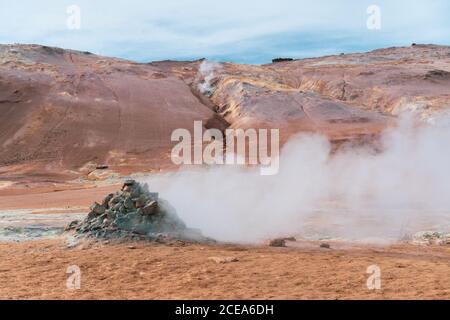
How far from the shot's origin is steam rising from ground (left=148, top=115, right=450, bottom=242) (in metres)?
12.8

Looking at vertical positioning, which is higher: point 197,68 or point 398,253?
point 197,68

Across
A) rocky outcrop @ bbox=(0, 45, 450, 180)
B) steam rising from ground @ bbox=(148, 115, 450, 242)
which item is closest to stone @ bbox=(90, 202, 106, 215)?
steam rising from ground @ bbox=(148, 115, 450, 242)

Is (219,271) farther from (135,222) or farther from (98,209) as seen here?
(98,209)

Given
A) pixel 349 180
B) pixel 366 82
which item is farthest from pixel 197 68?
pixel 349 180

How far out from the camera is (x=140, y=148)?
135 ft
